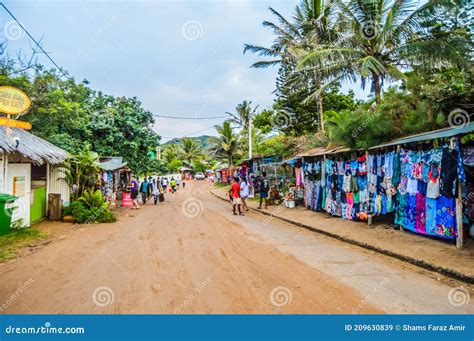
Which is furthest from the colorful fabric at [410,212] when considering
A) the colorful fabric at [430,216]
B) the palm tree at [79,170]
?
the palm tree at [79,170]

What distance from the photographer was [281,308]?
4.26 meters

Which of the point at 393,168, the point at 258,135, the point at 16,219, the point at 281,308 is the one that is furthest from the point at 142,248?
the point at 258,135

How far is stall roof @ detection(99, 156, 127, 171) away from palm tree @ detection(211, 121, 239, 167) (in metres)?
18.6

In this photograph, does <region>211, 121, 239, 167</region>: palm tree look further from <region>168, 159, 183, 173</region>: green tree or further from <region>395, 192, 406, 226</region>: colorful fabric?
<region>395, 192, 406, 226</region>: colorful fabric

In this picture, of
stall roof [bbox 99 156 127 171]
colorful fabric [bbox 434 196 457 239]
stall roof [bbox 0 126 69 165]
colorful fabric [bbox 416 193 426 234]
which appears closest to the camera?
colorful fabric [bbox 434 196 457 239]

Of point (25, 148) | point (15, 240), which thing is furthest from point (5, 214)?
point (25, 148)

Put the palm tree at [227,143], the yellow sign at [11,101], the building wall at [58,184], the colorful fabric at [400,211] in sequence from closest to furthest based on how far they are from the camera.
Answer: the colorful fabric at [400,211], the yellow sign at [11,101], the building wall at [58,184], the palm tree at [227,143]

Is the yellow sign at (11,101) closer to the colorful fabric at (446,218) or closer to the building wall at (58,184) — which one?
the building wall at (58,184)

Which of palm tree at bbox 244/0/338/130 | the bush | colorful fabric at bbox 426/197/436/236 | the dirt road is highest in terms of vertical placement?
palm tree at bbox 244/0/338/130

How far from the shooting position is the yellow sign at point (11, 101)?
10.3 m

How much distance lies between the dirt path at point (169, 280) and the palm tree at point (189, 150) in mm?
61273

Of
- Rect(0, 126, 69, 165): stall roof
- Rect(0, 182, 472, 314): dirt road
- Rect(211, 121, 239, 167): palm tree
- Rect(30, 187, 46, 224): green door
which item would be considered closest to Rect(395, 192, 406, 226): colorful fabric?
Rect(0, 182, 472, 314): dirt road

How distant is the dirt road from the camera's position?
4.39 m

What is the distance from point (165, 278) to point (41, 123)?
619 inches
